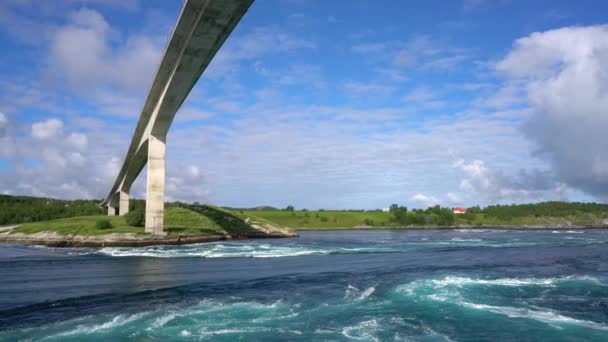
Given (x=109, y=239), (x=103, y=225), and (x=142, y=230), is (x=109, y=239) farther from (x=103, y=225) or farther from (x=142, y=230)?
(x=103, y=225)

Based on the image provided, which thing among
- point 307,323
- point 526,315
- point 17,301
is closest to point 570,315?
point 526,315

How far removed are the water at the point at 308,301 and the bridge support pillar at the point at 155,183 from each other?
87.3 feet

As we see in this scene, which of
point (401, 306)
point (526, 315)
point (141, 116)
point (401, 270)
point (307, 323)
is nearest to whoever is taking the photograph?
point (307, 323)

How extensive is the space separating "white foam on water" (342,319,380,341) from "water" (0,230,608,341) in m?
0.04

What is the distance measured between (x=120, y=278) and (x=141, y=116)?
4182 cm

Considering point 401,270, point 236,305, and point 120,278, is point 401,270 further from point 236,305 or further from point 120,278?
point 120,278

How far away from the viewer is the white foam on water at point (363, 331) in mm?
16188

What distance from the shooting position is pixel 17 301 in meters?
24.1

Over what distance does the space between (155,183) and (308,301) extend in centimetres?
4955

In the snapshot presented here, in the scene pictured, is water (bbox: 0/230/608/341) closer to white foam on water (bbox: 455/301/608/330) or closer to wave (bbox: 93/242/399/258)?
white foam on water (bbox: 455/301/608/330)

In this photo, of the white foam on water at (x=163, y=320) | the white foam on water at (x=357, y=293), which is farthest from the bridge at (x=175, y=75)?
the white foam on water at (x=163, y=320)

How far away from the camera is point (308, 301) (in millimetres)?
22938

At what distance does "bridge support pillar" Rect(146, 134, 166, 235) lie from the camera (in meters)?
67.1

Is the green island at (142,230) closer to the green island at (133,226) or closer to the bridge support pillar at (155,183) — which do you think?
the green island at (133,226)
